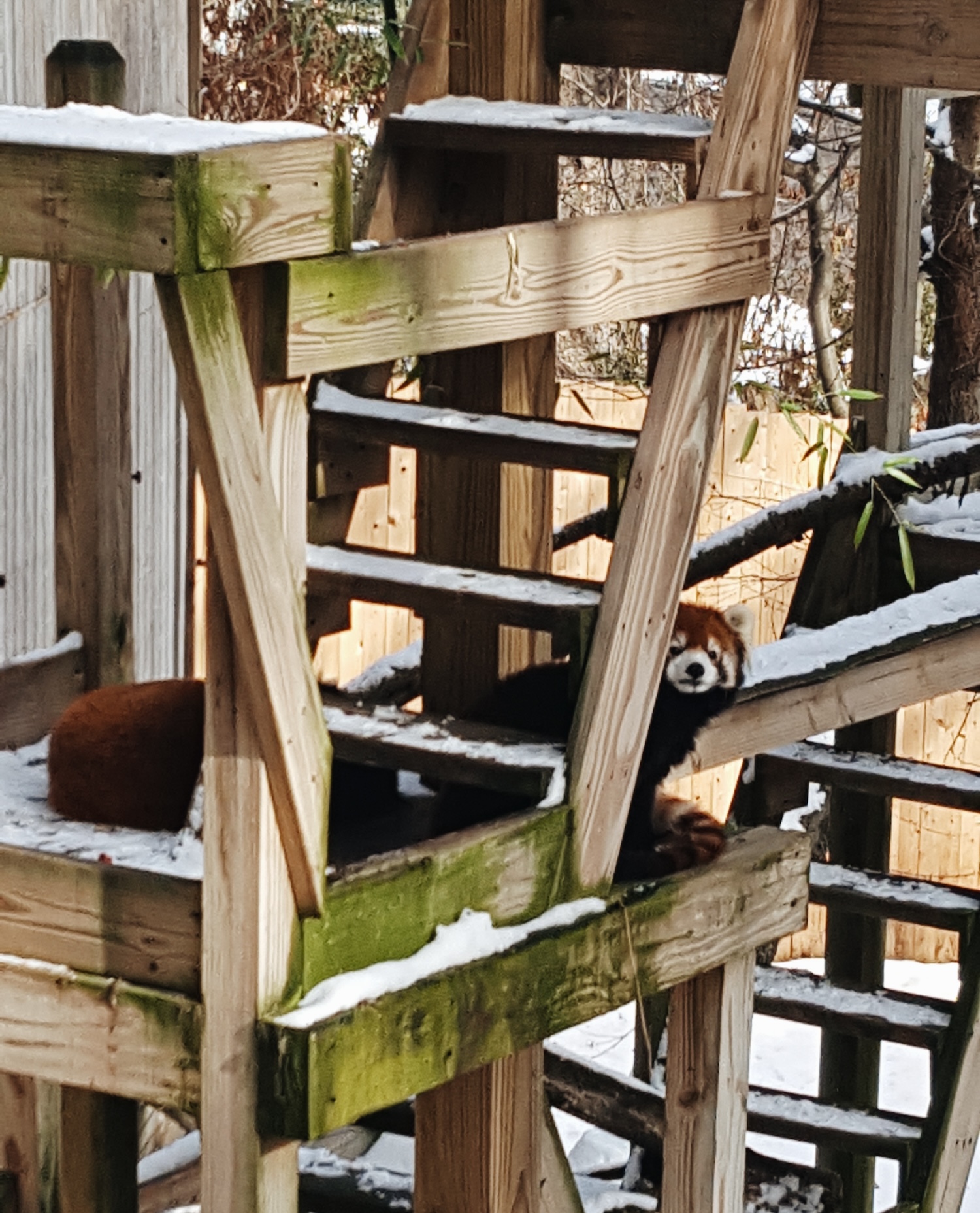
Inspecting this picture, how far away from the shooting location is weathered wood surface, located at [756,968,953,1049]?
420cm

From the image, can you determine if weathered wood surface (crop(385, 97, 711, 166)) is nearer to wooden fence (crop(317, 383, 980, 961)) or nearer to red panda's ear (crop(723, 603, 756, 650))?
red panda's ear (crop(723, 603, 756, 650))

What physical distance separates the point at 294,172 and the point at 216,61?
5.90m

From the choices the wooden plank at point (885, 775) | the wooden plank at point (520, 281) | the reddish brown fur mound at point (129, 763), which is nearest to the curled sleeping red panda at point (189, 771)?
the reddish brown fur mound at point (129, 763)

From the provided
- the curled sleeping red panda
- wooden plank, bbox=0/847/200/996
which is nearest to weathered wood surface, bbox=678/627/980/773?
the curled sleeping red panda

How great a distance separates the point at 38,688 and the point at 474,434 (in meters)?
1.05

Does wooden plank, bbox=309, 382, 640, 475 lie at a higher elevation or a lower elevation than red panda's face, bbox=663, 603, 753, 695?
higher

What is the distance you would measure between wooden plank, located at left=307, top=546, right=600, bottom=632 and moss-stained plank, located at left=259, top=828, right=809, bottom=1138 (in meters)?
0.44

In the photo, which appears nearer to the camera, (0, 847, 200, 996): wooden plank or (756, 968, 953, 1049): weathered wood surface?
(0, 847, 200, 996): wooden plank

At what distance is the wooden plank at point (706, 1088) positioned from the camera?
10.3ft

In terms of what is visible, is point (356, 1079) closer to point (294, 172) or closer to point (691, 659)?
point (294, 172)

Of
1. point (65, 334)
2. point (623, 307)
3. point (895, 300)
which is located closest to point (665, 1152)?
point (623, 307)

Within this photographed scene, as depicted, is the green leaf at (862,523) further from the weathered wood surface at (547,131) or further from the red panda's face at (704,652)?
the weathered wood surface at (547,131)

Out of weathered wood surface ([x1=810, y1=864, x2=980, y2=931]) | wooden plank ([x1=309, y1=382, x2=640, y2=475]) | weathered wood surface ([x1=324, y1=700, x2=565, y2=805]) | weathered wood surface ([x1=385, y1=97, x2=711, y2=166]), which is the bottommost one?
weathered wood surface ([x1=810, y1=864, x2=980, y2=931])

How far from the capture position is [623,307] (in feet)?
8.30
